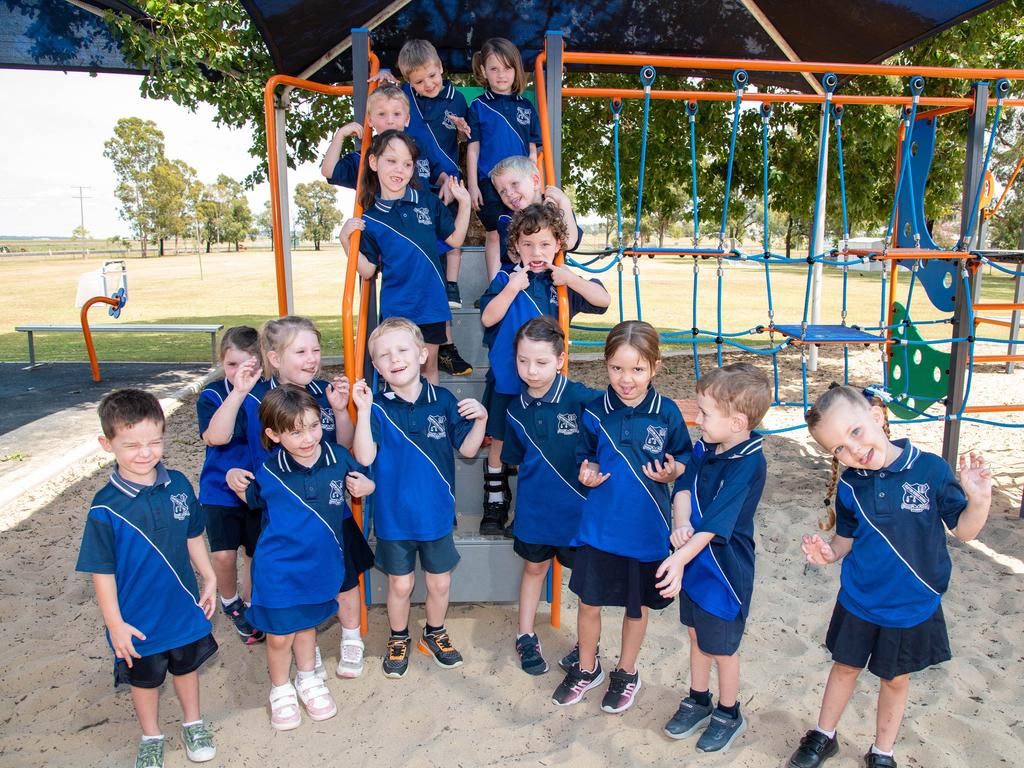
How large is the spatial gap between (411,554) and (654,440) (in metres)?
1.12

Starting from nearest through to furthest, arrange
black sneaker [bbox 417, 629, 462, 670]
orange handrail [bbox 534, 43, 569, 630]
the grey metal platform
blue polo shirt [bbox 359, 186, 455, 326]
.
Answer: black sneaker [bbox 417, 629, 462, 670] < orange handrail [bbox 534, 43, 569, 630] < the grey metal platform < blue polo shirt [bbox 359, 186, 455, 326]

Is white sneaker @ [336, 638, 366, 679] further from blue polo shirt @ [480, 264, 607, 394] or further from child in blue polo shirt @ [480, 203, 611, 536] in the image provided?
blue polo shirt @ [480, 264, 607, 394]

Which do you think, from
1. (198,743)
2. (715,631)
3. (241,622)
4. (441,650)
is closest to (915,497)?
(715,631)

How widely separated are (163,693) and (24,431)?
4.58 metres

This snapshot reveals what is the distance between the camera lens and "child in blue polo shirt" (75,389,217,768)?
96.8 inches

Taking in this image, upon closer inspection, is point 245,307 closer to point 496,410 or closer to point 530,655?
point 496,410

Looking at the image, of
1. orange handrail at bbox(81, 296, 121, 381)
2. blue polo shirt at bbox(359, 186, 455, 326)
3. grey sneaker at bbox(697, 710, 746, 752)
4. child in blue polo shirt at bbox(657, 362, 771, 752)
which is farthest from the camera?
orange handrail at bbox(81, 296, 121, 381)

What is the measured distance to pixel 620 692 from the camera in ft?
9.97

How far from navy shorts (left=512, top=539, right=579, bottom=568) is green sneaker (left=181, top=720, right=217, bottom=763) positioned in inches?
53.1

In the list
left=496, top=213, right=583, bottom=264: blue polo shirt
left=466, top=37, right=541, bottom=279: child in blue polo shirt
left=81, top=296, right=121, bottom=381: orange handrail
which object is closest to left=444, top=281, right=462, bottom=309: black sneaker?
left=466, top=37, right=541, bottom=279: child in blue polo shirt

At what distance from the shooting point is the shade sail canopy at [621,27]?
206 inches

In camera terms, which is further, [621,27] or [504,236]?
[621,27]

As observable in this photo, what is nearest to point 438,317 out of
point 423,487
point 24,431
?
point 423,487

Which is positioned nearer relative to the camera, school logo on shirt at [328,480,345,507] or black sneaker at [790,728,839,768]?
black sneaker at [790,728,839,768]
